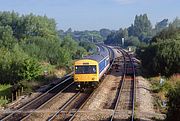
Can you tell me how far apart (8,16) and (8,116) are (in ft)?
327

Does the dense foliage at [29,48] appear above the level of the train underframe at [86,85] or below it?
above

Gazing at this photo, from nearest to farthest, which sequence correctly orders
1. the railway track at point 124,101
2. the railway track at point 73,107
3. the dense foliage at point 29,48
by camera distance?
the railway track at point 73,107, the railway track at point 124,101, the dense foliage at point 29,48

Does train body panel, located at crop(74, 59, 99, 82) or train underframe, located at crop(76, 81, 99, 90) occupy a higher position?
train body panel, located at crop(74, 59, 99, 82)

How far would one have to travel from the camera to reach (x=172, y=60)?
1777 inches

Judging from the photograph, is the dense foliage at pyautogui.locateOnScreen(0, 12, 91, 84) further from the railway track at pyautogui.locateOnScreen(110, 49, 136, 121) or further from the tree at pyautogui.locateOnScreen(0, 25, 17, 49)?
the railway track at pyautogui.locateOnScreen(110, 49, 136, 121)

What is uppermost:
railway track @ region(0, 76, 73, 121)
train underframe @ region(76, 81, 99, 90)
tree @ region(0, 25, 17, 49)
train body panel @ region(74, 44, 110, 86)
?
tree @ region(0, 25, 17, 49)

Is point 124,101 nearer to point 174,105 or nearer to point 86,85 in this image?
point 86,85

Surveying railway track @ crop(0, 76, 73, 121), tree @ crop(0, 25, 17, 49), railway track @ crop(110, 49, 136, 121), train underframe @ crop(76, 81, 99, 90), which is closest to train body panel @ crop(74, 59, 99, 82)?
train underframe @ crop(76, 81, 99, 90)

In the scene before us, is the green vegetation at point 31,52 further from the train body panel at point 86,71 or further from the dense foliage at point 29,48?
the train body panel at point 86,71

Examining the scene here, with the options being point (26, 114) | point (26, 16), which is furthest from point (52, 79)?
point (26, 16)

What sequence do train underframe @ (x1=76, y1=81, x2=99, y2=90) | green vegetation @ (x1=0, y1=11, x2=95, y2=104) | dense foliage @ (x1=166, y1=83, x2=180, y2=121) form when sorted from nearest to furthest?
dense foliage @ (x1=166, y1=83, x2=180, y2=121), train underframe @ (x1=76, y1=81, x2=99, y2=90), green vegetation @ (x1=0, y1=11, x2=95, y2=104)

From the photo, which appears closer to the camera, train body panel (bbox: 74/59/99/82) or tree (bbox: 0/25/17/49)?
train body panel (bbox: 74/59/99/82)

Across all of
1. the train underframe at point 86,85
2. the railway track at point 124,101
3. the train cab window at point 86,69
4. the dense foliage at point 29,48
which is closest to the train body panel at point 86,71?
the train cab window at point 86,69

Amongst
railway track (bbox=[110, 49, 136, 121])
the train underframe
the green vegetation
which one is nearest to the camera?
railway track (bbox=[110, 49, 136, 121])
